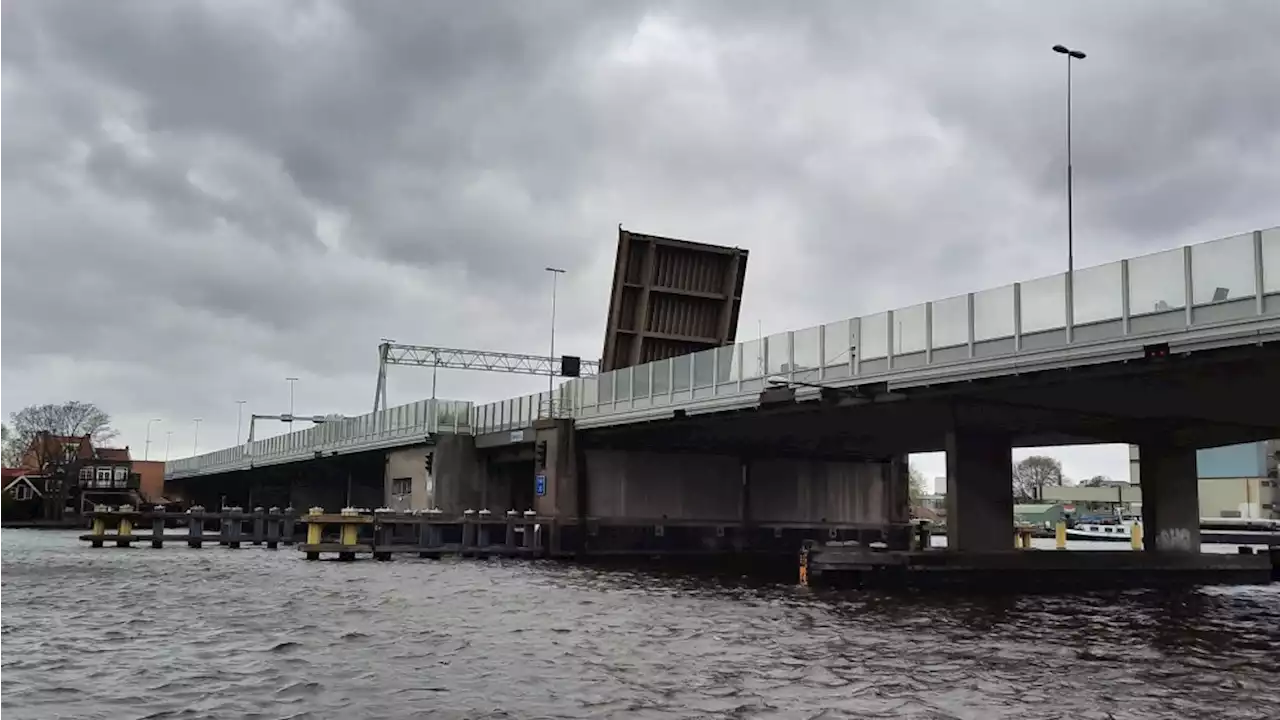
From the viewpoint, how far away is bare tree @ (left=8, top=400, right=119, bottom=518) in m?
108

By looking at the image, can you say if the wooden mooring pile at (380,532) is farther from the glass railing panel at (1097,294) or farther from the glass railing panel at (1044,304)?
the glass railing panel at (1097,294)

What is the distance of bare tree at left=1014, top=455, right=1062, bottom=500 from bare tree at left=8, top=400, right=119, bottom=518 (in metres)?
126

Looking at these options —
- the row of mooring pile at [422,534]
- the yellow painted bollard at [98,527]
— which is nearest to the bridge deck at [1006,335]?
the row of mooring pile at [422,534]

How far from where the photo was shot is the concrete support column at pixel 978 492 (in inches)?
1335

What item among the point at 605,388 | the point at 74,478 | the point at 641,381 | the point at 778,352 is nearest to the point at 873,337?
the point at 778,352

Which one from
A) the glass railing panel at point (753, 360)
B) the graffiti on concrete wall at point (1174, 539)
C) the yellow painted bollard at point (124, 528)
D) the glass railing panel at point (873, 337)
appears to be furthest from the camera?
the yellow painted bollard at point (124, 528)

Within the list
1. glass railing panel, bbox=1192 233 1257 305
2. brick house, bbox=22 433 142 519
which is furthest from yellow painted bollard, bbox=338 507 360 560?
brick house, bbox=22 433 142 519

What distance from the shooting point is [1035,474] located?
183m

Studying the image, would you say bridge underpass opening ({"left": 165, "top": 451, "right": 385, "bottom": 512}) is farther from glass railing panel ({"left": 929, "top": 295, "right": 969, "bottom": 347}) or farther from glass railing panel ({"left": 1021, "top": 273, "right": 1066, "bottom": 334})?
glass railing panel ({"left": 1021, "top": 273, "right": 1066, "bottom": 334})

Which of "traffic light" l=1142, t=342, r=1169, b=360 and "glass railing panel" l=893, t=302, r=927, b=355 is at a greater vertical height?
"glass railing panel" l=893, t=302, r=927, b=355

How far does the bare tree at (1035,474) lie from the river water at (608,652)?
155245 mm

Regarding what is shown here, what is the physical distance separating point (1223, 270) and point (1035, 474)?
558 feet

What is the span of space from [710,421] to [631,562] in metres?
7.71

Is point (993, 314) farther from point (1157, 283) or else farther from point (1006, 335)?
point (1157, 283)
